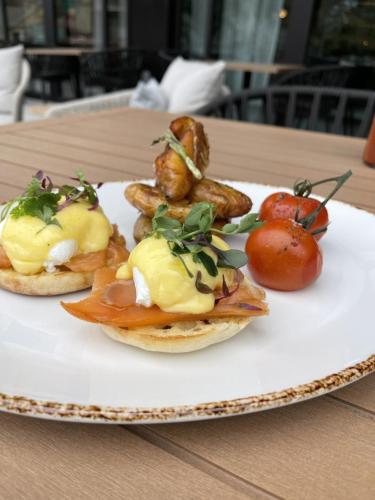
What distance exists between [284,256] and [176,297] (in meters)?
0.39

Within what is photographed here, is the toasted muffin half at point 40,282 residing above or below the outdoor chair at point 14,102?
above

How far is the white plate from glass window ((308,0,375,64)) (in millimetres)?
7543

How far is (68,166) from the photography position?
83.7 inches

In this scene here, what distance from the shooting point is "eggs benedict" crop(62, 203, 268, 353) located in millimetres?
860

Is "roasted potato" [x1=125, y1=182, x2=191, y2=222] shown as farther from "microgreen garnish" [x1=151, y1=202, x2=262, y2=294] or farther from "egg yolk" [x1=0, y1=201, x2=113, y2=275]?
"microgreen garnish" [x1=151, y1=202, x2=262, y2=294]

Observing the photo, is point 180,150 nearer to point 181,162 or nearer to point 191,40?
point 181,162

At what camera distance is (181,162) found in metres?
1.38

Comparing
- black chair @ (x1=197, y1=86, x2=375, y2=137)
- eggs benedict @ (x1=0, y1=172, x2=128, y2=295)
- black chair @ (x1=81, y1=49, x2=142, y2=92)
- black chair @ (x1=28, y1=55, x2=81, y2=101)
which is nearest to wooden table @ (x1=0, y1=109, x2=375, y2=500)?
eggs benedict @ (x1=0, y1=172, x2=128, y2=295)

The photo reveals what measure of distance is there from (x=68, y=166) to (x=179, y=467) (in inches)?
67.8

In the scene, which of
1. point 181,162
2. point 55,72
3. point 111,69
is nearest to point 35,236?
point 181,162

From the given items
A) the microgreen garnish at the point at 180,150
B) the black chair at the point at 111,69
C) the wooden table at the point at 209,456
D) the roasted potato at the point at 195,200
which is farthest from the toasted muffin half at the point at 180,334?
the black chair at the point at 111,69

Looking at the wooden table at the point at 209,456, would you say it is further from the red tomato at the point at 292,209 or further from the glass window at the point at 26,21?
the glass window at the point at 26,21

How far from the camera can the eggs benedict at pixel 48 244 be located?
1040mm

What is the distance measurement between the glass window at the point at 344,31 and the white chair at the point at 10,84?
510 centimetres
